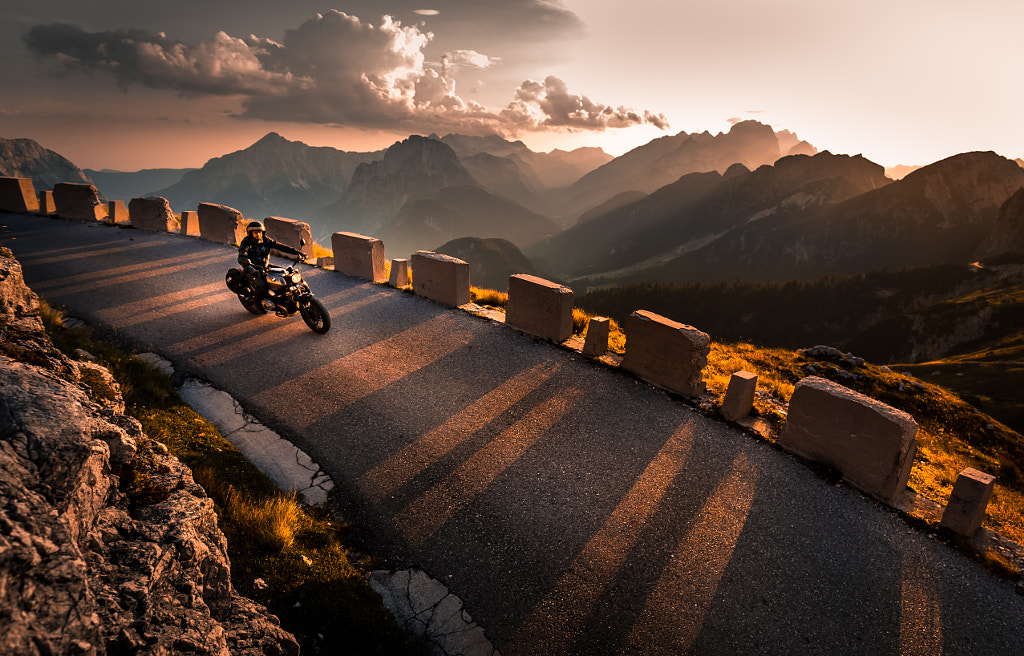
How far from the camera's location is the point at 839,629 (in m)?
4.02

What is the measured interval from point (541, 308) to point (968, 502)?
6.72 meters

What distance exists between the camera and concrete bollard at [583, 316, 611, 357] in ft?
27.9

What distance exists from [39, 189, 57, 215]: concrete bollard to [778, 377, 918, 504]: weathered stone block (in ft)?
90.5

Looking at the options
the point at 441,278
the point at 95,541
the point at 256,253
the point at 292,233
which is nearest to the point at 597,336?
the point at 441,278

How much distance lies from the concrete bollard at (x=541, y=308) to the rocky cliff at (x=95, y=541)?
6.71 metres

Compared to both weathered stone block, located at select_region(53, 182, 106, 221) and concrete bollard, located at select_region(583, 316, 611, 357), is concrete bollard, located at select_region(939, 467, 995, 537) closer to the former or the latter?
concrete bollard, located at select_region(583, 316, 611, 357)

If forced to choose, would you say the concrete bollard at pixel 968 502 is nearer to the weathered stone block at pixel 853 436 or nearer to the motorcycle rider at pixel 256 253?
the weathered stone block at pixel 853 436

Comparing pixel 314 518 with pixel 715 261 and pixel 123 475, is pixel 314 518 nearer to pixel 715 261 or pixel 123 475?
pixel 123 475

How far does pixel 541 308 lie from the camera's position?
9.25 meters

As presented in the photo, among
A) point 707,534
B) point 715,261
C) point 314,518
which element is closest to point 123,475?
point 314,518

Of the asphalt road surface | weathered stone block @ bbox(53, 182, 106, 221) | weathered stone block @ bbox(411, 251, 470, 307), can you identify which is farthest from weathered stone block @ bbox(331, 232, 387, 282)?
weathered stone block @ bbox(53, 182, 106, 221)

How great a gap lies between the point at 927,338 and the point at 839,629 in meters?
74.8

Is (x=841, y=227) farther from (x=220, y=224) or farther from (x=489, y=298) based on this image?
(x=220, y=224)

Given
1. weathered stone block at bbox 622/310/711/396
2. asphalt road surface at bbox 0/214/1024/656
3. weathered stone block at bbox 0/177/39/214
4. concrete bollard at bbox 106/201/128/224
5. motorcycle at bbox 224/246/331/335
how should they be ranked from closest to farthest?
1. asphalt road surface at bbox 0/214/1024/656
2. weathered stone block at bbox 622/310/711/396
3. motorcycle at bbox 224/246/331/335
4. concrete bollard at bbox 106/201/128/224
5. weathered stone block at bbox 0/177/39/214
